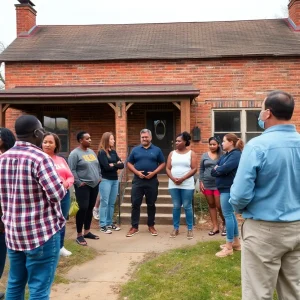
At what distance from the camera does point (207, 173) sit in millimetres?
6273

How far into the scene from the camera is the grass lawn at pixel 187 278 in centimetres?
377

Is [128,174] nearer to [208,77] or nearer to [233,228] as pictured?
[208,77]

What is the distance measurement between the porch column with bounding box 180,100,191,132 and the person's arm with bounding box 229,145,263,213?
21.8 ft

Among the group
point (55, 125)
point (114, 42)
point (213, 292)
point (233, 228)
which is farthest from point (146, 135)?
point (114, 42)

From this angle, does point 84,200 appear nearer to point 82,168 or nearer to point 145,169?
point 82,168

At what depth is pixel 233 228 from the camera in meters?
4.93

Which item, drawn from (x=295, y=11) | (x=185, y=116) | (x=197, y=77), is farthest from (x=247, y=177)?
(x=295, y=11)

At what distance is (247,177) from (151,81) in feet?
29.1

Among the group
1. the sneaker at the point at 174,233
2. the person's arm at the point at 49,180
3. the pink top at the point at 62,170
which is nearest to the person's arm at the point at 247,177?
the person's arm at the point at 49,180

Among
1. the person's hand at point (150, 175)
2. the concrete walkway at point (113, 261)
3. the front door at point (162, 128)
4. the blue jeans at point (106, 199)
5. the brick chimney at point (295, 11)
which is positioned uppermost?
the brick chimney at point (295, 11)

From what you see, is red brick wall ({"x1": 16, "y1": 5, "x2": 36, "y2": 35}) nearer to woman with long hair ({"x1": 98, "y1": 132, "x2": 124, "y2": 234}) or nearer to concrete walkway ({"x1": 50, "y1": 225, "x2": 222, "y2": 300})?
woman with long hair ({"x1": 98, "y1": 132, "x2": 124, "y2": 234})

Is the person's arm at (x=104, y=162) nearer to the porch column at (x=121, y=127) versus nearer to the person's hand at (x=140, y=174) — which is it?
the person's hand at (x=140, y=174)

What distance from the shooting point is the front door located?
11.3m

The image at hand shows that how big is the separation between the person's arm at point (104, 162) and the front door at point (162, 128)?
486 cm
